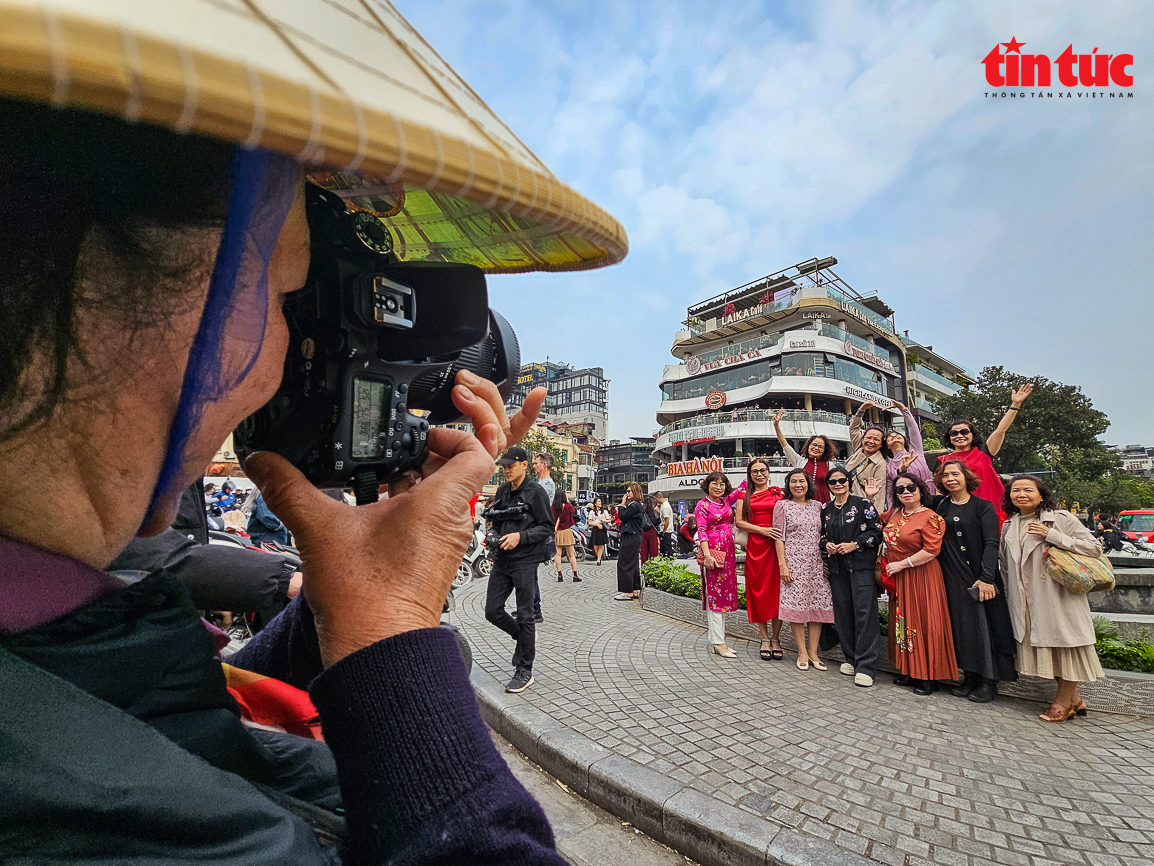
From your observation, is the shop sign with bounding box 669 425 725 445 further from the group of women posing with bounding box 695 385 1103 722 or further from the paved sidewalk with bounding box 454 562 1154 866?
the paved sidewalk with bounding box 454 562 1154 866

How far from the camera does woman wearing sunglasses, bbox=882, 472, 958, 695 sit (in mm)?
4754

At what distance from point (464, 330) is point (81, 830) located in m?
0.81

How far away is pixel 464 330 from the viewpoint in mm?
1028

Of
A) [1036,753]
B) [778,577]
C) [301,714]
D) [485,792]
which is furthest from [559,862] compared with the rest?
[778,577]

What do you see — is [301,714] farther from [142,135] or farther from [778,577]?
[778,577]

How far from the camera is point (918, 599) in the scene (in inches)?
191

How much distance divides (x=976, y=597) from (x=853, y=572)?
38.0 inches

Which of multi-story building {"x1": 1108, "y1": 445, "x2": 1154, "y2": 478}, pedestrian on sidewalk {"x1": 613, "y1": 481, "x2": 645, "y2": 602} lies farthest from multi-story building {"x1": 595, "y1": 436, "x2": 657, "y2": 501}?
multi-story building {"x1": 1108, "y1": 445, "x2": 1154, "y2": 478}

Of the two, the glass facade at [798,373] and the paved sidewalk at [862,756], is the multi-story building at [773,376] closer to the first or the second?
the glass facade at [798,373]

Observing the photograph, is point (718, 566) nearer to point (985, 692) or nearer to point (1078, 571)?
point (985, 692)

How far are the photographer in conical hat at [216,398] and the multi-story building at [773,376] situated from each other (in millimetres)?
35638

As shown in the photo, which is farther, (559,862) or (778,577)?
(778,577)

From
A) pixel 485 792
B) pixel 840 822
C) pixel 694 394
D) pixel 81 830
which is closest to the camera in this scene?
pixel 81 830

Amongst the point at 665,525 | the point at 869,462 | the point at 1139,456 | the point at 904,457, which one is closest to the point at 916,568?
the point at 904,457
